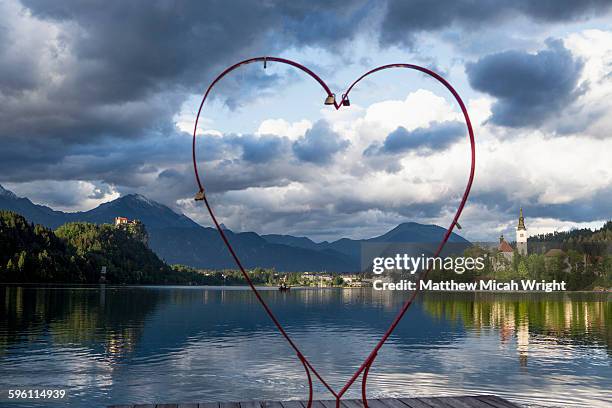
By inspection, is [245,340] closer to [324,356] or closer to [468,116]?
[324,356]

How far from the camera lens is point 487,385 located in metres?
38.4

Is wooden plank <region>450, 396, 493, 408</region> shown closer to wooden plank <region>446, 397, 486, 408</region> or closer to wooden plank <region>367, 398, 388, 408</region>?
wooden plank <region>446, 397, 486, 408</region>

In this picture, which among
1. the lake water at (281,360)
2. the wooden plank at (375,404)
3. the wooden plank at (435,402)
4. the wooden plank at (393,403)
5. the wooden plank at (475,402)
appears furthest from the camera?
the lake water at (281,360)

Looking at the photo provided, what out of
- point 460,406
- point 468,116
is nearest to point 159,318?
point 460,406

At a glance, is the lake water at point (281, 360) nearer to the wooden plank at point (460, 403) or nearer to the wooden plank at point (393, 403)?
the wooden plank at point (460, 403)

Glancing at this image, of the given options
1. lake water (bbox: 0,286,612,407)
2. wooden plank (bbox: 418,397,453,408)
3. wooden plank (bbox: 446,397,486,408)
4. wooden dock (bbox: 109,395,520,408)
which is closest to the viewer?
wooden dock (bbox: 109,395,520,408)

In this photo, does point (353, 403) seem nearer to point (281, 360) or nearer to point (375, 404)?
point (375, 404)

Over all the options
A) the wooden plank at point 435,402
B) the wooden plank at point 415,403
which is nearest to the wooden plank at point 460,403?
the wooden plank at point 435,402

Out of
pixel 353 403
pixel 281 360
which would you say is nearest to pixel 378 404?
pixel 353 403

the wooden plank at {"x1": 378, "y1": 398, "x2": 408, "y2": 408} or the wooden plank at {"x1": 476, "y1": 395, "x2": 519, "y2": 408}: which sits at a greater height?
the wooden plank at {"x1": 378, "y1": 398, "x2": 408, "y2": 408}

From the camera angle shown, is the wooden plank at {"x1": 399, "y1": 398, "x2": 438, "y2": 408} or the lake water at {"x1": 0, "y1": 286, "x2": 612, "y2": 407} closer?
the wooden plank at {"x1": 399, "y1": 398, "x2": 438, "y2": 408}

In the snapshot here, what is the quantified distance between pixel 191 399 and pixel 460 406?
19.7 meters

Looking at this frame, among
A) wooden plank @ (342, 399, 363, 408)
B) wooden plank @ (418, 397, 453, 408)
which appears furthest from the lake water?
wooden plank @ (342, 399, 363, 408)

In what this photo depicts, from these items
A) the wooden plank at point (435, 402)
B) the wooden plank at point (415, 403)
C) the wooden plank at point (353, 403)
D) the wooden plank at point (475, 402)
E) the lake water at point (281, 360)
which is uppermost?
the wooden plank at point (353, 403)
